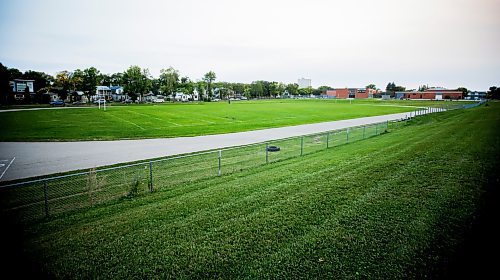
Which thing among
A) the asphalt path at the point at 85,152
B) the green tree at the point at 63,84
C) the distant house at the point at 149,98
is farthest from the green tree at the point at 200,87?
the asphalt path at the point at 85,152

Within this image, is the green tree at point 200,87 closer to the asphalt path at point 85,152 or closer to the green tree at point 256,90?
the green tree at point 256,90

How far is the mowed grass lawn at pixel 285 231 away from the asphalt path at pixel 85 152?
8.05 metres

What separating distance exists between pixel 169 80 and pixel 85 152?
376 ft

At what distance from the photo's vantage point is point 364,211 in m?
8.11

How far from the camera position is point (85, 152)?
19625 millimetres

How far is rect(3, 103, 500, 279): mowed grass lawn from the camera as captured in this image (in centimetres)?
564

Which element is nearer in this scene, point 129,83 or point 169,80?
point 129,83

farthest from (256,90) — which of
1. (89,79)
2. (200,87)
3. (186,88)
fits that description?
(89,79)

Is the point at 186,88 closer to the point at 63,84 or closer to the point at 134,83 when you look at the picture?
the point at 134,83

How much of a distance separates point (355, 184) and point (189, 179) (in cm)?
685

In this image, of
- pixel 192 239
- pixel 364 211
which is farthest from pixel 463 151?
pixel 192 239

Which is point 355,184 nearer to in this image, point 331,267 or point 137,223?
point 331,267

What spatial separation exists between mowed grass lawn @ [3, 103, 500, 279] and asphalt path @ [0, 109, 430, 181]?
26.4 feet

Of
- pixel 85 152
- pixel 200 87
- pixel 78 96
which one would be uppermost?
pixel 200 87
